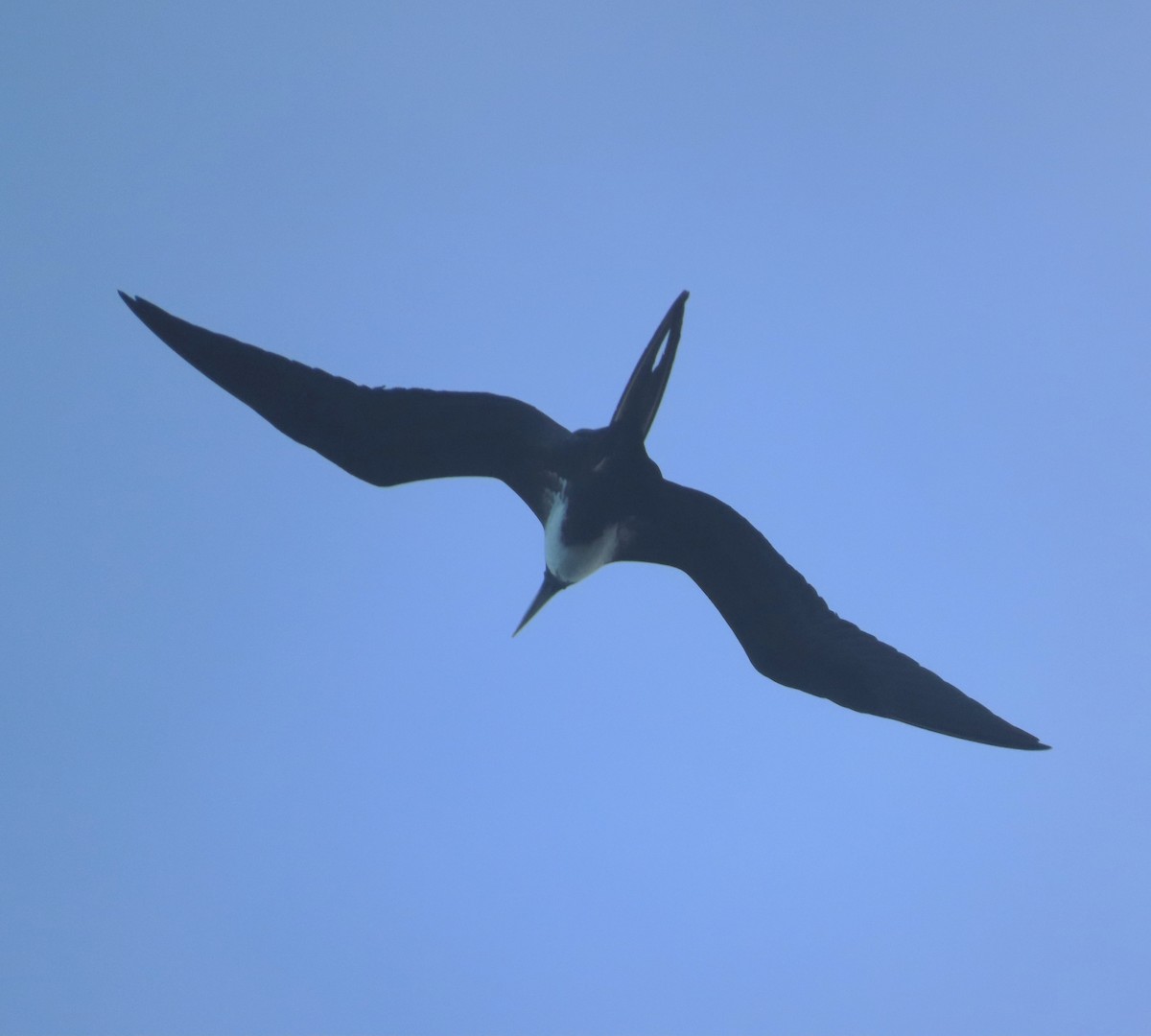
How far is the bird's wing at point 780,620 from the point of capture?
7.58m

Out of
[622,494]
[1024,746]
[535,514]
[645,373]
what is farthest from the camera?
[535,514]

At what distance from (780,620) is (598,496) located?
5.26 feet

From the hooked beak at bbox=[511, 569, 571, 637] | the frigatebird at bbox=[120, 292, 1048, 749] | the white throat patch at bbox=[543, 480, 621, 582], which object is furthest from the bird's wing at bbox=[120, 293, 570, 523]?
the hooked beak at bbox=[511, 569, 571, 637]

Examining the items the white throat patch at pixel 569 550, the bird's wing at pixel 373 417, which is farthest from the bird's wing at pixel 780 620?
the bird's wing at pixel 373 417

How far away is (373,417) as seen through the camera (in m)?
7.47

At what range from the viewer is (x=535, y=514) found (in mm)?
8172

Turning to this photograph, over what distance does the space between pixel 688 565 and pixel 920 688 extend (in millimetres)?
1748

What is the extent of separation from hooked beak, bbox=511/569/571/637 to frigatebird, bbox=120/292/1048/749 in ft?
0.56

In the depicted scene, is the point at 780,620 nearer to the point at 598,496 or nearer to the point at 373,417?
the point at 598,496

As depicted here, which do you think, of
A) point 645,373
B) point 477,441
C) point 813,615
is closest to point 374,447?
point 477,441

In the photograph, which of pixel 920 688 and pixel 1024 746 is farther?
pixel 920 688

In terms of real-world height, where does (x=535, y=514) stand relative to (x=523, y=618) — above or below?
above

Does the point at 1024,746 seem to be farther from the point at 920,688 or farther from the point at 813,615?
the point at 813,615

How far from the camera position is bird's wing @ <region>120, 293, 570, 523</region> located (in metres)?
7.33
